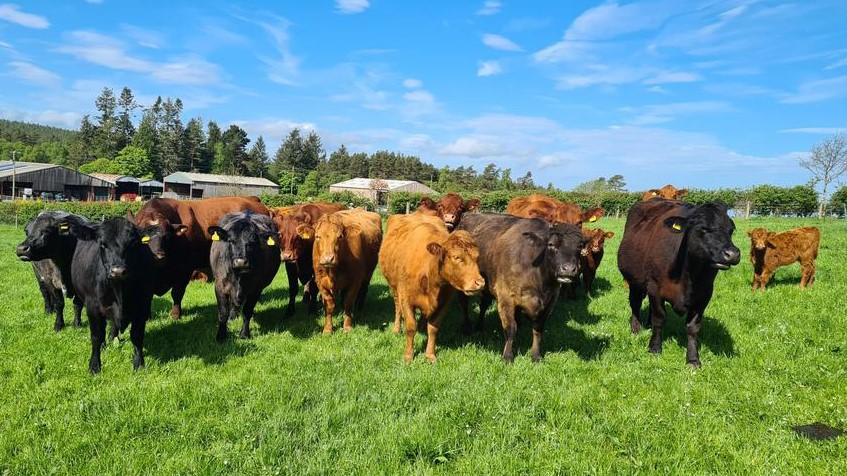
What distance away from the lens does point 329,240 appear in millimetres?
7887

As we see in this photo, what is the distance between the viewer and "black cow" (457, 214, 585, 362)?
249 inches

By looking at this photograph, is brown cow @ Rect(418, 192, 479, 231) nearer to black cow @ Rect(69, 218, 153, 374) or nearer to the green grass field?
the green grass field

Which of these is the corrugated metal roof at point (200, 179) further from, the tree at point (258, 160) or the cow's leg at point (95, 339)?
the cow's leg at point (95, 339)

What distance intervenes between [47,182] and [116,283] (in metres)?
75.2

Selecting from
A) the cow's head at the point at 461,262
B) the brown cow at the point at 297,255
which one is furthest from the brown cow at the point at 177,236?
the cow's head at the point at 461,262

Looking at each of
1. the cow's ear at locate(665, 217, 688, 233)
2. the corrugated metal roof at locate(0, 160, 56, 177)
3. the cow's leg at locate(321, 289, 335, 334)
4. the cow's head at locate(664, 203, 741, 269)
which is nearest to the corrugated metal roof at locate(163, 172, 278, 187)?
the corrugated metal roof at locate(0, 160, 56, 177)

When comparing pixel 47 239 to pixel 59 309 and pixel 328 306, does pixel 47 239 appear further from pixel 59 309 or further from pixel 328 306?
pixel 328 306

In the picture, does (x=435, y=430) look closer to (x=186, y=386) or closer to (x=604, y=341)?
(x=186, y=386)

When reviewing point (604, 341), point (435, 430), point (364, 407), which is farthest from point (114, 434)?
point (604, 341)

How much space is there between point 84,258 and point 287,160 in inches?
4380

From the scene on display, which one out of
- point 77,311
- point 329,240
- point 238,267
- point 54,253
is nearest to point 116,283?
point 238,267

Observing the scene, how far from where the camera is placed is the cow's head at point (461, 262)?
6.18 m

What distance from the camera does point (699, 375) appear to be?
6.32m

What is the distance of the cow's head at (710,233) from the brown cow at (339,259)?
4824 mm
